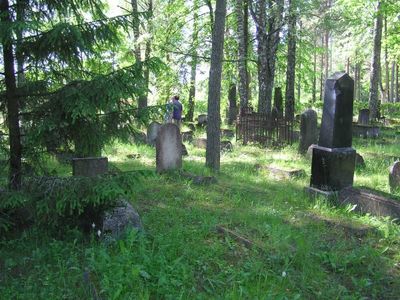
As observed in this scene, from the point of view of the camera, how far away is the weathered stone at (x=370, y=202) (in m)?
6.46

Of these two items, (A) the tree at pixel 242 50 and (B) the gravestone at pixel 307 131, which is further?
(A) the tree at pixel 242 50

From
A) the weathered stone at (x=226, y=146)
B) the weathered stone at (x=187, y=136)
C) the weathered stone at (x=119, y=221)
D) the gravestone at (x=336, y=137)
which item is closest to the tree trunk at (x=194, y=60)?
the weathered stone at (x=187, y=136)

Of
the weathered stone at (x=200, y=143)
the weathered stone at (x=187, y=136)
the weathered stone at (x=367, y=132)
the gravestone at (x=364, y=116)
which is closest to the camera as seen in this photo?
the weathered stone at (x=200, y=143)

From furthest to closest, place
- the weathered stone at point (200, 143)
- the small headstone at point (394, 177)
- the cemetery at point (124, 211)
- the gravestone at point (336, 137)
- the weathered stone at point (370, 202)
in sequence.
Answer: the weathered stone at point (200, 143) < the small headstone at point (394, 177) < the gravestone at point (336, 137) < the weathered stone at point (370, 202) < the cemetery at point (124, 211)

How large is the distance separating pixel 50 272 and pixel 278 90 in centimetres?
1430

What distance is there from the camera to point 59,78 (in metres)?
5.04

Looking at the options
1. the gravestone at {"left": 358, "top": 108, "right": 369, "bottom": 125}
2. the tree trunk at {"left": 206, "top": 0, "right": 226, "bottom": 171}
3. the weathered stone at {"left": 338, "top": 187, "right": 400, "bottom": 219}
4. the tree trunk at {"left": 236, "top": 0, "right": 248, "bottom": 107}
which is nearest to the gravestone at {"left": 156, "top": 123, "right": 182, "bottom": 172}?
the tree trunk at {"left": 206, "top": 0, "right": 226, "bottom": 171}

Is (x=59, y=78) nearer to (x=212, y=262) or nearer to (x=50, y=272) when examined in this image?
(x=50, y=272)

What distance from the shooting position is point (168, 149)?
9.53 m

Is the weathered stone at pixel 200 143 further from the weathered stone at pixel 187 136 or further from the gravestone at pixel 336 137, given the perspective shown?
the gravestone at pixel 336 137

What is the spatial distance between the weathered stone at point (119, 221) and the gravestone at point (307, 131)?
8465 mm

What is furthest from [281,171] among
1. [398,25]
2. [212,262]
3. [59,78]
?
[398,25]

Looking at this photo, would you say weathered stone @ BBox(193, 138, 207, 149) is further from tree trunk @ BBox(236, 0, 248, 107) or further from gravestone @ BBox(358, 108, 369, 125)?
gravestone @ BBox(358, 108, 369, 125)

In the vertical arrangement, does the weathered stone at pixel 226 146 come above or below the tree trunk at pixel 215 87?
below
